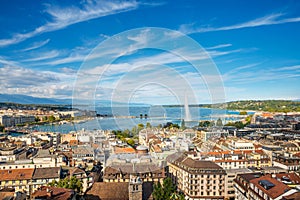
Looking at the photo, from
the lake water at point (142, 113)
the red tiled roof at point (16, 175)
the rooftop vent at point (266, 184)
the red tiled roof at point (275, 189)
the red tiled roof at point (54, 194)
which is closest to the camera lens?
the red tiled roof at point (54, 194)

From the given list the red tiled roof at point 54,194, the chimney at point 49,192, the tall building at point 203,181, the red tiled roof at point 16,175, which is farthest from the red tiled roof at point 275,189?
the red tiled roof at point 16,175

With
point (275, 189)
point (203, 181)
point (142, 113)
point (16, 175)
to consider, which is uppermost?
point (142, 113)

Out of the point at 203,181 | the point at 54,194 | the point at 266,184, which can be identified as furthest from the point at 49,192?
the point at 203,181

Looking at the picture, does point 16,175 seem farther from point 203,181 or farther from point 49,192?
point 203,181

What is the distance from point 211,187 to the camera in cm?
1109

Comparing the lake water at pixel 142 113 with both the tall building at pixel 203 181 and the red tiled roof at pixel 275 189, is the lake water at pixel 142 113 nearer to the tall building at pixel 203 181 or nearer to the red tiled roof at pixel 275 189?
the tall building at pixel 203 181

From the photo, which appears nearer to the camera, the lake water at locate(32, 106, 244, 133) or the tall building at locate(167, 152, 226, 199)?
the lake water at locate(32, 106, 244, 133)

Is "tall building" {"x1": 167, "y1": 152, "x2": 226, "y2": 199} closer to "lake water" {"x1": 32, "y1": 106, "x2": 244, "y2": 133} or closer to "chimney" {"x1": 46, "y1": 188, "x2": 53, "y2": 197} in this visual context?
"lake water" {"x1": 32, "y1": 106, "x2": 244, "y2": 133}

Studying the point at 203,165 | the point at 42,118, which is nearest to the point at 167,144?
the point at 203,165

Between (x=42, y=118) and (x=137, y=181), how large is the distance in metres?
61.9

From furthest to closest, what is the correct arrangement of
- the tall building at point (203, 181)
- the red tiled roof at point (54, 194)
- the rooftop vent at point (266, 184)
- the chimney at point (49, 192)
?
the tall building at point (203, 181) < the rooftop vent at point (266, 184) < the chimney at point (49, 192) < the red tiled roof at point (54, 194)

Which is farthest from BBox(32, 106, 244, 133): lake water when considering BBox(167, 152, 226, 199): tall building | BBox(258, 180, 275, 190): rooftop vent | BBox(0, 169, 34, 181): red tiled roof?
BBox(0, 169, 34, 181): red tiled roof

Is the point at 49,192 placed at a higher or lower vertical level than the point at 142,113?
lower

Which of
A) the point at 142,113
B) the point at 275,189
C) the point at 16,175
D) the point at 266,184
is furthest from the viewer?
the point at 142,113
